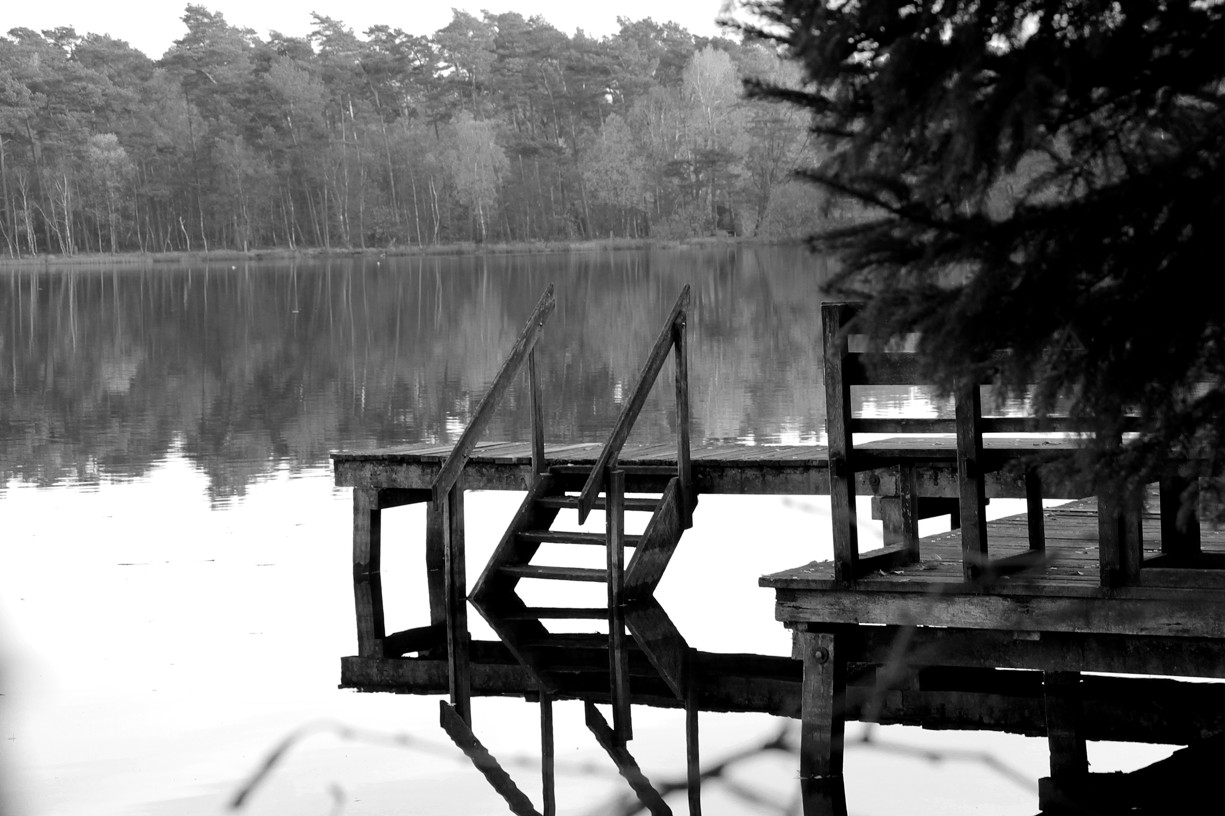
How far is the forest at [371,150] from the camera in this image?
308 ft

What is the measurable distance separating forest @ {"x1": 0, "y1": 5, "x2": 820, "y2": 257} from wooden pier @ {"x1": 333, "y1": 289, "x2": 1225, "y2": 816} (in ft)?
249

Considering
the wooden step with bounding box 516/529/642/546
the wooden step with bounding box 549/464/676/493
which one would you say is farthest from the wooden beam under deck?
the wooden step with bounding box 549/464/676/493

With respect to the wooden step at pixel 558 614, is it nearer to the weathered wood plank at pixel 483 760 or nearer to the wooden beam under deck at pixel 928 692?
the wooden beam under deck at pixel 928 692

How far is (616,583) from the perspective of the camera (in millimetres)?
9430

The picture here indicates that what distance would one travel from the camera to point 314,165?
320 ft

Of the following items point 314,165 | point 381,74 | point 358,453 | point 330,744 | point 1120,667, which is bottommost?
point 330,744

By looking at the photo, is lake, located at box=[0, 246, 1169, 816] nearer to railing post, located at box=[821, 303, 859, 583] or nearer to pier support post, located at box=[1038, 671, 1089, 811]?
pier support post, located at box=[1038, 671, 1089, 811]

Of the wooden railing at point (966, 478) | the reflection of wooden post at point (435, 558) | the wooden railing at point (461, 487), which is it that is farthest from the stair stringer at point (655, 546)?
the wooden railing at point (966, 478)

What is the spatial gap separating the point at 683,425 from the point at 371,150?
302 feet

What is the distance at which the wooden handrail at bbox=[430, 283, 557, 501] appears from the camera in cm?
1001

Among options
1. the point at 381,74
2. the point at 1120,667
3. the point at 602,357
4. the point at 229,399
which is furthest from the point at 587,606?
the point at 381,74

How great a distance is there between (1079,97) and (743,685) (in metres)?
5.28

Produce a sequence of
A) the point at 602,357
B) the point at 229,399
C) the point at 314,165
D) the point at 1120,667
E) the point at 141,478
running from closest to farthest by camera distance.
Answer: the point at 1120,667, the point at 141,478, the point at 229,399, the point at 602,357, the point at 314,165

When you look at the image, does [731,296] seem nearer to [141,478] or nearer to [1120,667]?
[141,478]
